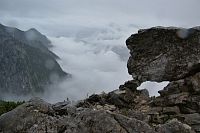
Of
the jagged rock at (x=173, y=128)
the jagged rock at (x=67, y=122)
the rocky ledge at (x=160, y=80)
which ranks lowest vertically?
the jagged rock at (x=173, y=128)

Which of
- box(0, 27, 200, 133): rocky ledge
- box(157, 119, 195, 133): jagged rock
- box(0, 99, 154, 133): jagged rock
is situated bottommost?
box(157, 119, 195, 133): jagged rock

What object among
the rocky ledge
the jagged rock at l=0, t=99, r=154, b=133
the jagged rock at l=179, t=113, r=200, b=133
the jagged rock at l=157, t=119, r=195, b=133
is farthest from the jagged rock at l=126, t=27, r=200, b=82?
the jagged rock at l=0, t=99, r=154, b=133

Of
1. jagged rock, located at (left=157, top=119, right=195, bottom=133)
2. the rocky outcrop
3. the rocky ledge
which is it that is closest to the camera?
jagged rock, located at (left=157, top=119, right=195, bottom=133)

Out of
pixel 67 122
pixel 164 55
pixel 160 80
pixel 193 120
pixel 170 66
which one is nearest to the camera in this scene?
pixel 67 122

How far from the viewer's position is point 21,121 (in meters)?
21.5

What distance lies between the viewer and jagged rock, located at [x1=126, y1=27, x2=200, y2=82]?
29891 mm

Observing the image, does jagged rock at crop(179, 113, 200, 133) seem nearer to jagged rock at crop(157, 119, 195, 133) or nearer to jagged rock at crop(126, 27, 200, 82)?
jagged rock at crop(126, 27, 200, 82)

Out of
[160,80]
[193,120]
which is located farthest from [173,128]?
[160,80]

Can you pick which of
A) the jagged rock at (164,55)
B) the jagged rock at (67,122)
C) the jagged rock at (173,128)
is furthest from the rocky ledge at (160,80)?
the jagged rock at (173,128)

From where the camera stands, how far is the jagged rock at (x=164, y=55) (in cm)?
2989

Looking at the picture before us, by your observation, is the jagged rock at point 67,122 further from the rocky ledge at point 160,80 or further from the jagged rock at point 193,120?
the jagged rock at point 193,120

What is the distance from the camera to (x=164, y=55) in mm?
30469

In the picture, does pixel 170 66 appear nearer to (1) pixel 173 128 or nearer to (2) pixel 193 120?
(2) pixel 193 120

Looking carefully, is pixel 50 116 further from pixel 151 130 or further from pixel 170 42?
pixel 170 42
